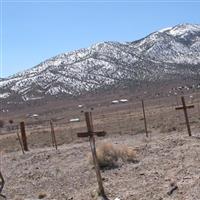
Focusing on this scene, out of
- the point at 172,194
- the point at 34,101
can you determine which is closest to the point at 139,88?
the point at 34,101

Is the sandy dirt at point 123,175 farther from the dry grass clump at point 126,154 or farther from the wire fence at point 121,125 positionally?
the wire fence at point 121,125

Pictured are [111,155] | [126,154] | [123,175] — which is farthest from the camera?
A: [126,154]

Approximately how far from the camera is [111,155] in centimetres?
2144

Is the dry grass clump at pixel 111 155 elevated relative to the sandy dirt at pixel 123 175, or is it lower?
elevated

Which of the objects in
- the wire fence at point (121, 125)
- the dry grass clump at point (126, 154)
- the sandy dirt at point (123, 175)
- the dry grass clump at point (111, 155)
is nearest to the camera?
the sandy dirt at point (123, 175)

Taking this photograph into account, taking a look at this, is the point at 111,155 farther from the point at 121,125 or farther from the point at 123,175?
the point at 121,125

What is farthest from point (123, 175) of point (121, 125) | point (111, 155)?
point (121, 125)

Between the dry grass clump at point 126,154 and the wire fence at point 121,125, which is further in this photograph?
the wire fence at point 121,125

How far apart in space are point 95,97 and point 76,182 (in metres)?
164

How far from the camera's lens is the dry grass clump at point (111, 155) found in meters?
21.1

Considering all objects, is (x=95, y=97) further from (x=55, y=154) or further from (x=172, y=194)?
(x=172, y=194)

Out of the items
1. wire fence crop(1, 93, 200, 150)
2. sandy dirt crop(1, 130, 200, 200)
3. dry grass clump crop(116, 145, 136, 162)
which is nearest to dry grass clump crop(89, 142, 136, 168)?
dry grass clump crop(116, 145, 136, 162)

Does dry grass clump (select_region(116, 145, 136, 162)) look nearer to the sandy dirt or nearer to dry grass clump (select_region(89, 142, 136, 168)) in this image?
dry grass clump (select_region(89, 142, 136, 168))

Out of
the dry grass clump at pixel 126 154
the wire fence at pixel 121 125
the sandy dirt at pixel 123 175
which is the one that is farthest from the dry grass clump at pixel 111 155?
the wire fence at pixel 121 125
